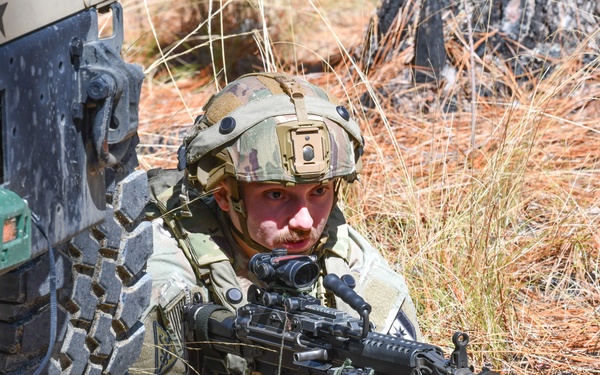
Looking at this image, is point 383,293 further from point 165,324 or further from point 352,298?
point 352,298

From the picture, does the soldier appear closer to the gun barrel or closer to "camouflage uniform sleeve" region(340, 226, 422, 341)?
"camouflage uniform sleeve" region(340, 226, 422, 341)

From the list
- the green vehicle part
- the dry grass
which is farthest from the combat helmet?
the green vehicle part

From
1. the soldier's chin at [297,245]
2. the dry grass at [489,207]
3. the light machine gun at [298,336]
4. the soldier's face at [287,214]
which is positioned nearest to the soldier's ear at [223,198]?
the soldier's face at [287,214]

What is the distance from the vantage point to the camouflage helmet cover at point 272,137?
12.4ft

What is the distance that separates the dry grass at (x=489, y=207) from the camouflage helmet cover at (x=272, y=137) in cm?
47

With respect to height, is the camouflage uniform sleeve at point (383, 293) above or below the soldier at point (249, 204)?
below

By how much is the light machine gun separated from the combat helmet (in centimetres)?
39

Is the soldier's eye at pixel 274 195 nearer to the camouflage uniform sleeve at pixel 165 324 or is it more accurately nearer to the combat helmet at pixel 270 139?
the combat helmet at pixel 270 139

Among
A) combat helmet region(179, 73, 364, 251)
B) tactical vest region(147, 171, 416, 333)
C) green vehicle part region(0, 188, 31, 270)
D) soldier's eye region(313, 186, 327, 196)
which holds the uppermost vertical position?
green vehicle part region(0, 188, 31, 270)

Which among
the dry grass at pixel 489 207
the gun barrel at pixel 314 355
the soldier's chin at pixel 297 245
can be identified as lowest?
the dry grass at pixel 489 207

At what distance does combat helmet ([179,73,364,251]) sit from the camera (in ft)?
12.4

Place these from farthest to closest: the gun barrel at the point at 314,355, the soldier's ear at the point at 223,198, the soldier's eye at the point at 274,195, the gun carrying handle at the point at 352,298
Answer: the soldier's ear at the point at 223,198, the soldier's eye at the point at 274,195, the gun barrel at the point at 314,355, the gun carrying handle at the point at 352,298

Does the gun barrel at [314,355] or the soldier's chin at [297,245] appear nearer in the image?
the gun barrel at [314,355]

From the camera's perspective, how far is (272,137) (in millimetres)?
3805
